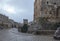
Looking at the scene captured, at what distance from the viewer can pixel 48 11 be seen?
82312 mm

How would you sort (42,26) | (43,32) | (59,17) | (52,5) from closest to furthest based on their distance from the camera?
(43,32) → (42,26) → (59,17) → (52,5)

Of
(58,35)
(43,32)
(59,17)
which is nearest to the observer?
(58,35)

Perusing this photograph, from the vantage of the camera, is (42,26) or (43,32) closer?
Result: (43,32)

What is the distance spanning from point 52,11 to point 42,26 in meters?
19.0

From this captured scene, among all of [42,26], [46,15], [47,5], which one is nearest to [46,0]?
[47,5]

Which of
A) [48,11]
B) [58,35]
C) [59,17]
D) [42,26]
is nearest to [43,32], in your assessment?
[42,26]

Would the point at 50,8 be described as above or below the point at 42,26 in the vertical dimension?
above

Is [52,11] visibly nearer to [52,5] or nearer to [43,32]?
[52,5]

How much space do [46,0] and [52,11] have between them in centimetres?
806

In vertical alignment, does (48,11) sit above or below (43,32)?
above

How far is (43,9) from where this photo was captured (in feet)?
279

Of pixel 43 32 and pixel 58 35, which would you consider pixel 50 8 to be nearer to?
pixel 43 32

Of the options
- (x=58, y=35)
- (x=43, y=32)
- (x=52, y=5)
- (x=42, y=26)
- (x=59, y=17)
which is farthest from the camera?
(x=52, y=5)

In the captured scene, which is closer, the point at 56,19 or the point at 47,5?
the point at 56,19
